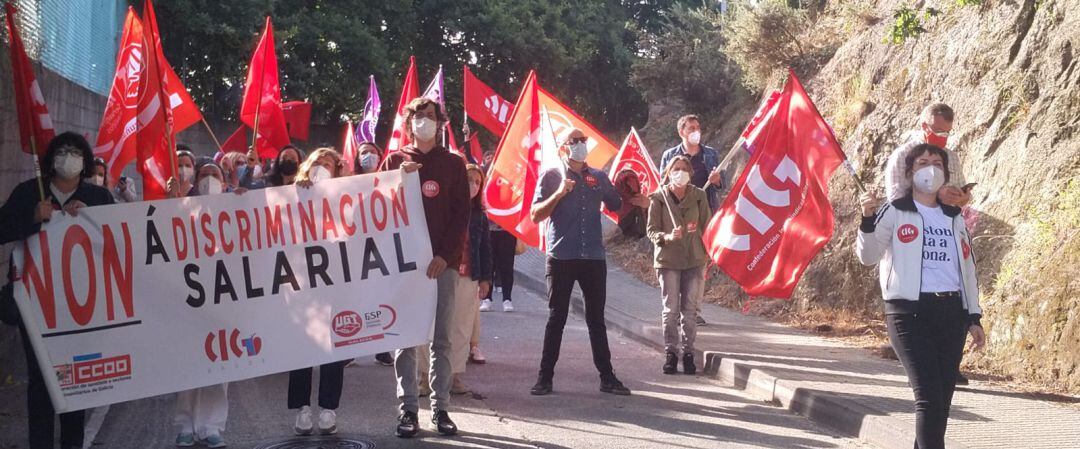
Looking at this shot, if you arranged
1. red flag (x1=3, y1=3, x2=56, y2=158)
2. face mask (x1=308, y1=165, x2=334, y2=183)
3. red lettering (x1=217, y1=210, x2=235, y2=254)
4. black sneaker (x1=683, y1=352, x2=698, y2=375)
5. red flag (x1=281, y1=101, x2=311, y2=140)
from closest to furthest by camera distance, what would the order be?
red flag (x1=3, y1=3, x2=56, y2=158) < red lettering (x1=217, y1=210, x2=235, y2=254) < face mask (x1=308, y1=165, x2=334, y2=183) < black sneaker (x1=683, y1=352, x2=698, y2=375) < red flag (x1=281, y1=101, x2=311, y2=140)

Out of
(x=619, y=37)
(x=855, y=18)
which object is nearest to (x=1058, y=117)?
(x=855, y=18)

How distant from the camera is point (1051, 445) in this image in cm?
678

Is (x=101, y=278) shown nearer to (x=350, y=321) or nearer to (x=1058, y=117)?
(x=350, y=321)

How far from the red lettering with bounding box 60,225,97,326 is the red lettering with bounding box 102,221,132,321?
7 centimetres

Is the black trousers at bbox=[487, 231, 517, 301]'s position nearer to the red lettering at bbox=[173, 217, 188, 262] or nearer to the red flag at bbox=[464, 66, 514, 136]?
the red flag at bbox=[464, 66, 514, 136]

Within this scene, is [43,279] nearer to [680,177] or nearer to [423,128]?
[423,128]

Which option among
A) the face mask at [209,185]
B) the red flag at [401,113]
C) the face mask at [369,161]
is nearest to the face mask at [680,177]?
the red flag at [401,113]

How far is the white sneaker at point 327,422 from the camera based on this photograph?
724 centimetres

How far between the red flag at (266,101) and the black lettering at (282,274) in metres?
4.14

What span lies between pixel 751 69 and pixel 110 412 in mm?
12300

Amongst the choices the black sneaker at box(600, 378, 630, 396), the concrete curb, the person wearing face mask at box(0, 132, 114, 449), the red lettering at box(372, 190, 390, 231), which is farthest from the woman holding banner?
the concrete curb

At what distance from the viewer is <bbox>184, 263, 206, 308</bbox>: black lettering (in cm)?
684

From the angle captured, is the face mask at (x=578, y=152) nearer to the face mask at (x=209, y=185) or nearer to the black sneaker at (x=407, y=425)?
the black sneaker at (x=407, y=425)

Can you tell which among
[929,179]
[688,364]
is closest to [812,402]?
[688,364]
